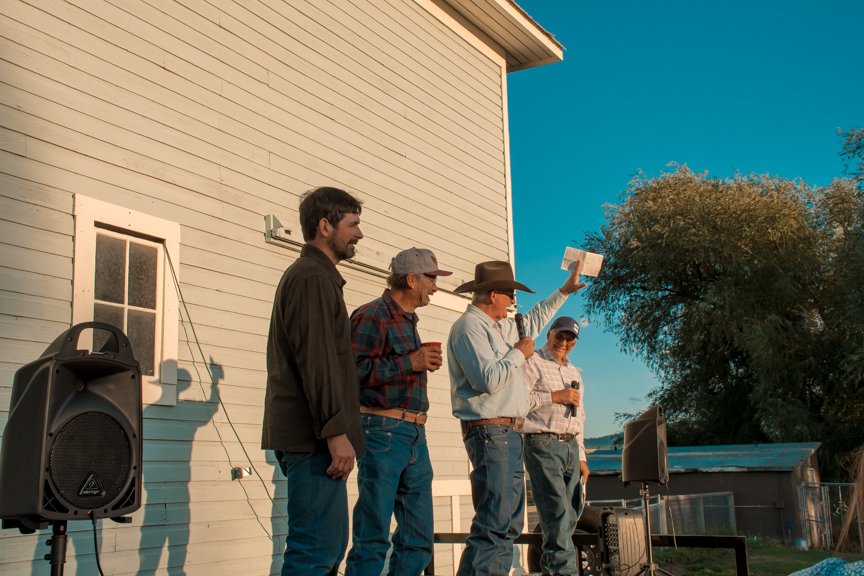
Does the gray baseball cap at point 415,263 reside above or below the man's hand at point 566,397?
above

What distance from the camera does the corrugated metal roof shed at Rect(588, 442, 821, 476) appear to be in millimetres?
19438

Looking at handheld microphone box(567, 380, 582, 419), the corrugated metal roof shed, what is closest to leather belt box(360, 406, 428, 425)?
handheld microphone box(567, 380, 582, 419)

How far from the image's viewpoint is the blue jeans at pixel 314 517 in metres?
2.93

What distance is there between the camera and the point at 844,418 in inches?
939

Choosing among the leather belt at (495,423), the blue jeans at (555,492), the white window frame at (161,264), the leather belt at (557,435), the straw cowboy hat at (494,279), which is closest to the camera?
the leather belt at (495,423)

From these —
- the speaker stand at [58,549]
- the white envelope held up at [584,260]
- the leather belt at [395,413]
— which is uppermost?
the white envelope held up at [584,260]

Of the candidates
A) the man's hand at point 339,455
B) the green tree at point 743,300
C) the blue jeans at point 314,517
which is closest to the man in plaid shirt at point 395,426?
the blue jeans at point 314,517

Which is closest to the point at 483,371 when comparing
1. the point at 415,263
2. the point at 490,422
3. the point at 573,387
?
the point at 490,422

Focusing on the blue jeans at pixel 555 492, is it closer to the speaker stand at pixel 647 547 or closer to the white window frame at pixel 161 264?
the speaker stand at pixel 647 547

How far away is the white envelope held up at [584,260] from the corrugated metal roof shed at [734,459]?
14588 millimetres

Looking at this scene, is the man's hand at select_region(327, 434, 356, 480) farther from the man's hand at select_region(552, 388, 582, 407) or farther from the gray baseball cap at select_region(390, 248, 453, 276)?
the man's hand at select_region(552, 388, 582, 407)

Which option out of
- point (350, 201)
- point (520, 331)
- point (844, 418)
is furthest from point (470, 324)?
point (844, 418)

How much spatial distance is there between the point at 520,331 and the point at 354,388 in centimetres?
173

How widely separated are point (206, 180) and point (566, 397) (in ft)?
8.40
